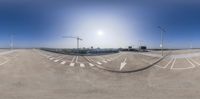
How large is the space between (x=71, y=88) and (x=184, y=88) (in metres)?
11.4

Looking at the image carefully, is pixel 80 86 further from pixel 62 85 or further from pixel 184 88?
pixel 184 88

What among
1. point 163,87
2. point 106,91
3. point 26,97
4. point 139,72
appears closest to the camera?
point 26,97

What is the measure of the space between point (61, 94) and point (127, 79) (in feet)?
33.0

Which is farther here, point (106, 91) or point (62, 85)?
point (62, 85)

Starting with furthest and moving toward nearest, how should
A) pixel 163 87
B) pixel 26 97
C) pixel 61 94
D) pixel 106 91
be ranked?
1. pixel 163 87
2. pixel 106 91
3. pixel 61 94
4. pixel 26 97

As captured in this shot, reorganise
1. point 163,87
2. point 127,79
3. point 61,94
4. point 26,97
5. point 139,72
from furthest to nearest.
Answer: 1. point 139,72
2. point 127,79
3. point 163,87
4. point 61,94
5. point 26,97

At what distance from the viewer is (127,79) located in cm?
2748

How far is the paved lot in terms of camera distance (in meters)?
20.0

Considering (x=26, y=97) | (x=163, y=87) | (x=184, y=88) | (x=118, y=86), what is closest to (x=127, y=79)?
(x=118, y=86)

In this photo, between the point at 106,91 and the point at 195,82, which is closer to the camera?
the point at 106,91

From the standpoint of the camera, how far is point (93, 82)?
84.8 ft

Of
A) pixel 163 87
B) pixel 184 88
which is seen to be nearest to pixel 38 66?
pixel 163 87

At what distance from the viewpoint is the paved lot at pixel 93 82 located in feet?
65.6

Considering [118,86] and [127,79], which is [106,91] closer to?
[118,86]
